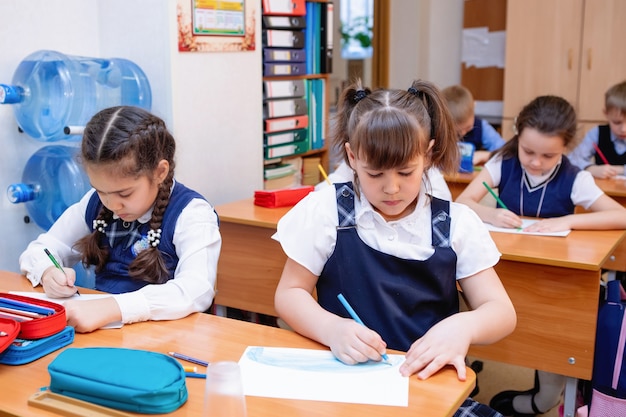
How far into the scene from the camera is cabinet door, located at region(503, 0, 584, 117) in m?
4.62

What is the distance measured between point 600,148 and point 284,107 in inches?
63.6

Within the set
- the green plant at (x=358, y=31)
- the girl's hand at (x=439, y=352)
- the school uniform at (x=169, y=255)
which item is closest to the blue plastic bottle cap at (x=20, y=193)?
the school uniform at (x=169, y=255)

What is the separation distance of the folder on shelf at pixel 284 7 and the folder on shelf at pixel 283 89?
0.99ft

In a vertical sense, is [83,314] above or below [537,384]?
above

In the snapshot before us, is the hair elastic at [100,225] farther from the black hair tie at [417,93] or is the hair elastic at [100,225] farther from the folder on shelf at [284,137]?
the folder on shelf at [284,137]

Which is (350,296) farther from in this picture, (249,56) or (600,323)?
(249,56)

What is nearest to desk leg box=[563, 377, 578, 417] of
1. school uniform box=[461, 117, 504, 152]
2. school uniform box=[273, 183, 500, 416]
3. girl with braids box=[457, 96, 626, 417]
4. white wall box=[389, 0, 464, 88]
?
girl with braids box=[457, 96, 626, 417]

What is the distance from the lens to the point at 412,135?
139 centimetres

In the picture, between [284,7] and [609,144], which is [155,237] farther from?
[609,144]

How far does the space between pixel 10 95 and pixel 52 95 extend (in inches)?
7.0

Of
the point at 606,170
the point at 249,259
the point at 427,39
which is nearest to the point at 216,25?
the point at 249,259

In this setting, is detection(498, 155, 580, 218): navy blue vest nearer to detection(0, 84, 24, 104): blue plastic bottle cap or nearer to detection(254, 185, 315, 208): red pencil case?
detection(254, 185, 315, 208): red pencil case

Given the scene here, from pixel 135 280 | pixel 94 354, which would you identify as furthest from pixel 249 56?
pixel 94 354

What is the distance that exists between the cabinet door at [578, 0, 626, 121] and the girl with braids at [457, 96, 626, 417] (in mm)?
2145
